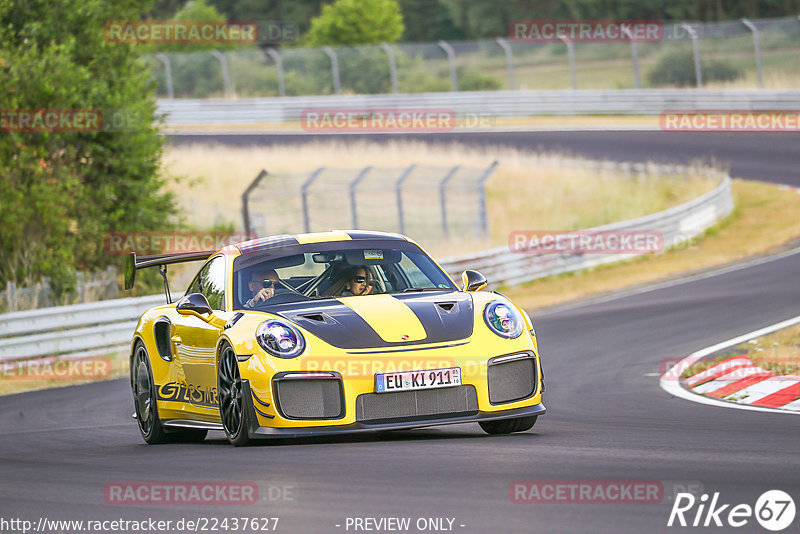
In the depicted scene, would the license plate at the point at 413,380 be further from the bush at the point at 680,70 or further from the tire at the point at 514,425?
the bush at the point at 680,70

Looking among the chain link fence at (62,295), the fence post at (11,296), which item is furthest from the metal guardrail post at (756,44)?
the fence post at (11,296)

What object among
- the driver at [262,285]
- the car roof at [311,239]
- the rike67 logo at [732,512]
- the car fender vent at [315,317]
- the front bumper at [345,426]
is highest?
the car roof at [311,239]

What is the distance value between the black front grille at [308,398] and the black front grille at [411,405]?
0.16 m

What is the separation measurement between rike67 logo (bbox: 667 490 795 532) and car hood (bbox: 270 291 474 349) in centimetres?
257

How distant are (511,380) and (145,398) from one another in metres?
3.20

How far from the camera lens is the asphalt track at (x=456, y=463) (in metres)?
5.58

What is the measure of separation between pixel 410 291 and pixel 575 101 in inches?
1359

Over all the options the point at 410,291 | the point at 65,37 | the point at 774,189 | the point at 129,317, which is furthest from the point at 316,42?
the point at 410,291

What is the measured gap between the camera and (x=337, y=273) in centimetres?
890
